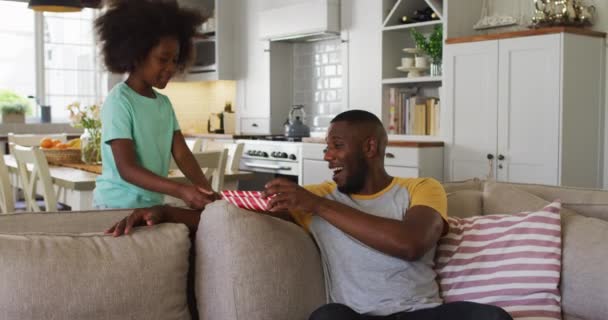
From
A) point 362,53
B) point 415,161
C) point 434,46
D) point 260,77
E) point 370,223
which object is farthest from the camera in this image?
point 260,77

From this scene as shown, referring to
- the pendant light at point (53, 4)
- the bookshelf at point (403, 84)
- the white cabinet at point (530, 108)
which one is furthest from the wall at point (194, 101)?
the white cabinet at point (530, 108)

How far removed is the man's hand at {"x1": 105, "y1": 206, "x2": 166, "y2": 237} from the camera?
1812 mm

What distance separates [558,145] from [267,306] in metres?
3.08

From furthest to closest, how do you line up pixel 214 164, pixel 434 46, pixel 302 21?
pixel 302 21 < pixel 434 46 < pixel 214 164

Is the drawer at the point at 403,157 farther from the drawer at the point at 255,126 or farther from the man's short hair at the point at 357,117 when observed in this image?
the man's short hair at the point at 357,117

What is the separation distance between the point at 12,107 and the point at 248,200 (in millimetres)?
5826

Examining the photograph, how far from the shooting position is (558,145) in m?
4.38

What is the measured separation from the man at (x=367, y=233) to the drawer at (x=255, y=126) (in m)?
4.81

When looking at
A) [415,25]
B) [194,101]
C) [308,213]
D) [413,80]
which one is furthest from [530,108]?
[194,101]

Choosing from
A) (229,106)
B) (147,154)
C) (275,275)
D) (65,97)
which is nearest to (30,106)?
(65,97)

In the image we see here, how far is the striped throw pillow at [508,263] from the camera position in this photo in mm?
2051

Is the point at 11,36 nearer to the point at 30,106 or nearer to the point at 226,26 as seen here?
the point at 30,106

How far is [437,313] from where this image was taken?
184 centimetres

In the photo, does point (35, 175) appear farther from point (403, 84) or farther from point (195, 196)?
point (403, 84)
